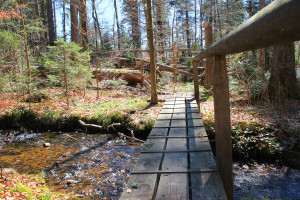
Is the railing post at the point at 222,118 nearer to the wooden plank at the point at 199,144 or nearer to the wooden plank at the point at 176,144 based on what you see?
the wooden plank at the point at 199,144

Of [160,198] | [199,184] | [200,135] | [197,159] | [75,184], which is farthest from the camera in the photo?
[75,184]

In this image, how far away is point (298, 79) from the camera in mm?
8805

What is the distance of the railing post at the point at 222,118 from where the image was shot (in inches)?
79.4

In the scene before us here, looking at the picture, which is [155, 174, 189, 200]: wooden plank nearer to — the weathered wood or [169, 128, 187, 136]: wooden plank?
[169, 128, 187, 136]: wooden plank

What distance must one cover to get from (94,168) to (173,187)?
4.00 meters

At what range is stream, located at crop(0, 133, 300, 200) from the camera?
14.2 ft

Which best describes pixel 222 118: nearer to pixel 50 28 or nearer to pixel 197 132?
pixel 197 132

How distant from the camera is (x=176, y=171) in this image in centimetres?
215

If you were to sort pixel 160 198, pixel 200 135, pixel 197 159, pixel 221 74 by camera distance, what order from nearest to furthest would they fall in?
pixel 160 198 → pixel 221 74 → pixel 197 159 → pixel 200 135

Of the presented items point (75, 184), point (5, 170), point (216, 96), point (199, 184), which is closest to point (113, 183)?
point (75, 184)

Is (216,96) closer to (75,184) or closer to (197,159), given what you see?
(197,159)

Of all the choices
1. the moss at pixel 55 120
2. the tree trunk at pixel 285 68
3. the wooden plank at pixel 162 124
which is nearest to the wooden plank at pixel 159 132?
the wooden plank at pixel 162 124

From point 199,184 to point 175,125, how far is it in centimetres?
231

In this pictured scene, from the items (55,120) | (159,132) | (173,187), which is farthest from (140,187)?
(55,120)
